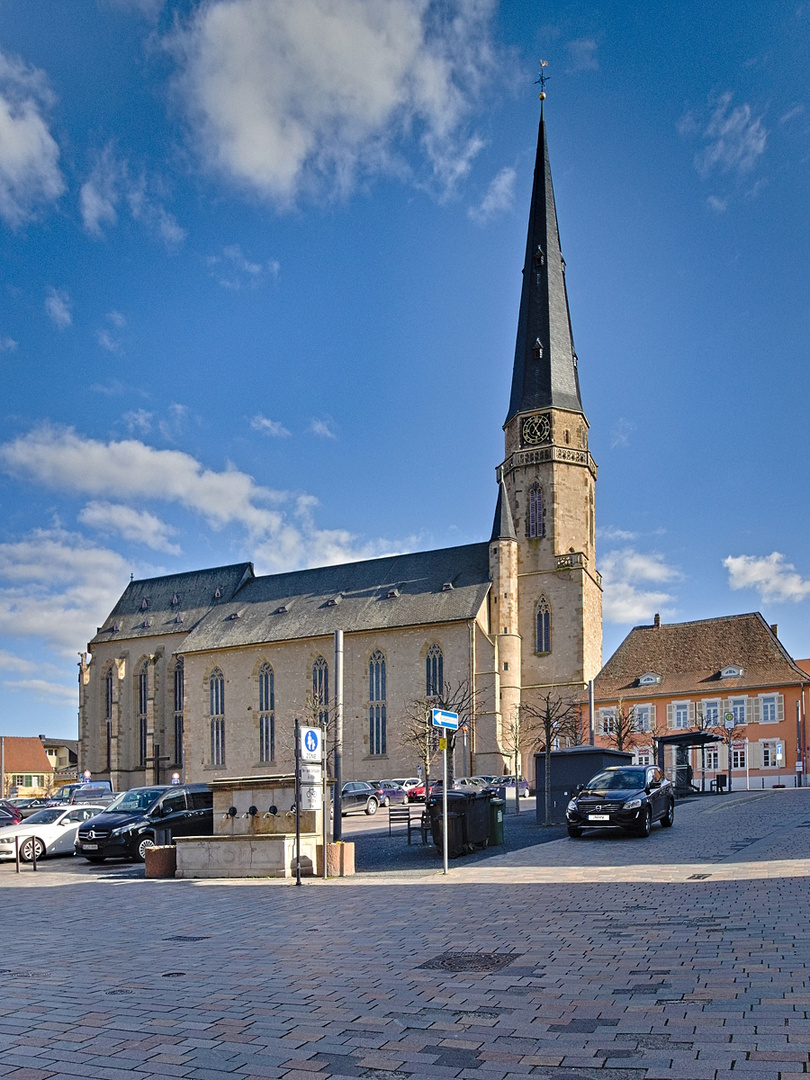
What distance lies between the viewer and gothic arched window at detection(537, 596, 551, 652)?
6669 centimetres

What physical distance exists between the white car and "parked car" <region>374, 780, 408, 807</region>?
18.7 m

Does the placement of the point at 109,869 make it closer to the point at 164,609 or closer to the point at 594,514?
the point at 594,514

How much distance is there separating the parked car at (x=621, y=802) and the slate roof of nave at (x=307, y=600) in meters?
43.7

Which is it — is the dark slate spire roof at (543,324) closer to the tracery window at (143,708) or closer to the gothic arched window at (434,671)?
the gothic arched window at (434,671)

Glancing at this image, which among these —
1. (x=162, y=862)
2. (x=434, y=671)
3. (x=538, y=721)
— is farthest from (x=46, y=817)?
(x=538, y=721)

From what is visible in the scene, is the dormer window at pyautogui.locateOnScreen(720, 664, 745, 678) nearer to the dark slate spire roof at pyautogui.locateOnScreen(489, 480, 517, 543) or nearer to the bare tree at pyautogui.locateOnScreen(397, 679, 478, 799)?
the bare tree at pyautogui.locateOnScreen(397, 679, 478, 799)

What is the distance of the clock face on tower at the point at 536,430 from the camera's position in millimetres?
70625

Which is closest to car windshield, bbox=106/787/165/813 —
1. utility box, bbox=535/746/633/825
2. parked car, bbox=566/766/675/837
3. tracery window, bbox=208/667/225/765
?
utility box, bbox=535/746/633/825

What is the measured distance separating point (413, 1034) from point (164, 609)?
8346 centimetres

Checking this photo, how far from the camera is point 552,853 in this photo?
728 inches

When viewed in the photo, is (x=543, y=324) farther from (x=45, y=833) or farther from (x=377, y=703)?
(x=45, y=833)

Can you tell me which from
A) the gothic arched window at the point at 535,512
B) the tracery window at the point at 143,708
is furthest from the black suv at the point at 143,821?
the tracery window at the point at 143,708

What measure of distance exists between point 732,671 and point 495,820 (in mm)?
42850

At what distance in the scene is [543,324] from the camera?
7394 cm
